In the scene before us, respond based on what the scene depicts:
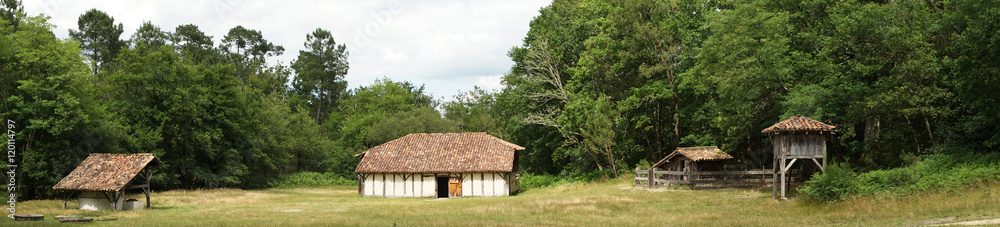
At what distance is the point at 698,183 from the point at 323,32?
6349 cm

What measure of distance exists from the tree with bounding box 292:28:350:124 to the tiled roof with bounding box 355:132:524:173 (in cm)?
4103

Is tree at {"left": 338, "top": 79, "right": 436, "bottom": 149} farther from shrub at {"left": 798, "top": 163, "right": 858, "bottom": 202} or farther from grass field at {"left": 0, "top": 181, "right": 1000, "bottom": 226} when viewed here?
shrub at {"left": 798, "top": 163, "right": 858, "bottom": 202}

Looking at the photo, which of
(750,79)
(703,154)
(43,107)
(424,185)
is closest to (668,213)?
(703,154)

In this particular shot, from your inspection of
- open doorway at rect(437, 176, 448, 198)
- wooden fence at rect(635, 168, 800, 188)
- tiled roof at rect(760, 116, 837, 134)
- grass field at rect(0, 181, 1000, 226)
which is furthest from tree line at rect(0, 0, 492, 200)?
tiled roof at rect(760, 116, 837, 134)

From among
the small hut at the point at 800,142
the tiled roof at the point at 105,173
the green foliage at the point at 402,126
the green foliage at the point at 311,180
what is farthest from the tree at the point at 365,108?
the small hut at the point at 800,142

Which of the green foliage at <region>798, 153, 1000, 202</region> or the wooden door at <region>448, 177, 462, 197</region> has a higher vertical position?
the green foliage at <region>798, 153, 1000, 202</region>

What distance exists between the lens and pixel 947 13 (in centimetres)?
2358

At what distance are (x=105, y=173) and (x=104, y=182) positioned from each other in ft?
3.10

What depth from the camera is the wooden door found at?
4141cm

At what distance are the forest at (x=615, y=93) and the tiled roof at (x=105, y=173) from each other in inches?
356

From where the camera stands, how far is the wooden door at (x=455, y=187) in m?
41.4

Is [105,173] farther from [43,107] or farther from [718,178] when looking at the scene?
[718,178]

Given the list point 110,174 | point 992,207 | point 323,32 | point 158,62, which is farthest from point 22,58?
point 323,32

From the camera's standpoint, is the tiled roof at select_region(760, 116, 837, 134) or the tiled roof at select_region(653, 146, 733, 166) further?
the tiled roof at select_region(653, 146, 733, 166)
